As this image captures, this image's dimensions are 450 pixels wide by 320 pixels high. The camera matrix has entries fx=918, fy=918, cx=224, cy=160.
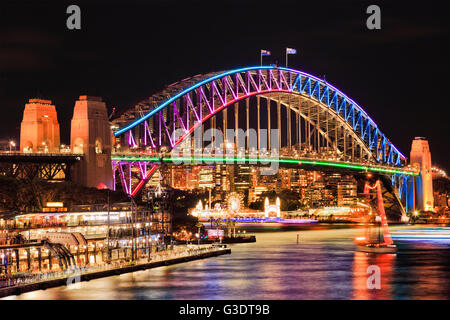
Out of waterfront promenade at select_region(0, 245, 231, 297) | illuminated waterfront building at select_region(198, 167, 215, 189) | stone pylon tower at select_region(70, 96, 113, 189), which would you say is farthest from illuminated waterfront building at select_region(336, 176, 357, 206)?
waterfront promenade at select_region(0, 245, 231, 297)

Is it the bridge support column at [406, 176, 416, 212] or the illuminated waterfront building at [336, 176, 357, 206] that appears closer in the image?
the bridge support column at [406, 176, 416, 212]

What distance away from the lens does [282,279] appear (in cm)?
4722

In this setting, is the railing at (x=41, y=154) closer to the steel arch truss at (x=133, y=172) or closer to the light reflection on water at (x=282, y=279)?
the steel arch truss at (x=133, y=172)

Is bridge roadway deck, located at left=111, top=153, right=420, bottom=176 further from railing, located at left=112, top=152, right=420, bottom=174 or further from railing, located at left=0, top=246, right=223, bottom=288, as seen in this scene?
railing, located at left=0, top=246, right=223, bottom=288

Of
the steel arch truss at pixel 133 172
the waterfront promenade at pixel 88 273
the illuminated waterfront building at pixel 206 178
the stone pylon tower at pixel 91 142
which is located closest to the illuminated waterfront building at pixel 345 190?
the illuminated waterfront building at pixel 206 178

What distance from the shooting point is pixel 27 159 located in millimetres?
69188

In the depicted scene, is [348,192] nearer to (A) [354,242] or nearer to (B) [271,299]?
(A) [354,242]

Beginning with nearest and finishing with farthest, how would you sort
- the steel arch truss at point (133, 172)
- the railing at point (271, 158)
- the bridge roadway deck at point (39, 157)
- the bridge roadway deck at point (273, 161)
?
the bridge roadway deck at point (39, 157) → the steel arch truss at point (133, 172) → the railing at point (271, 158) → the bridge roadway deck at point (273, 161)

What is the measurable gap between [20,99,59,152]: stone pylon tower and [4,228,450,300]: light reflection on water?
18.8m

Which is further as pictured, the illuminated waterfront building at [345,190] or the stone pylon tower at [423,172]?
the illuminated waterfront building at [345,190]

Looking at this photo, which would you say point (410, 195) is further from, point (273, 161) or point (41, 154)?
point (41, 154)

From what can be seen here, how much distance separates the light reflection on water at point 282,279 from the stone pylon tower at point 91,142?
14.0 meters

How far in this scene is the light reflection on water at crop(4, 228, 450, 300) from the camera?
41.1 m

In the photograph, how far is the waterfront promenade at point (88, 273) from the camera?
40.0 m
